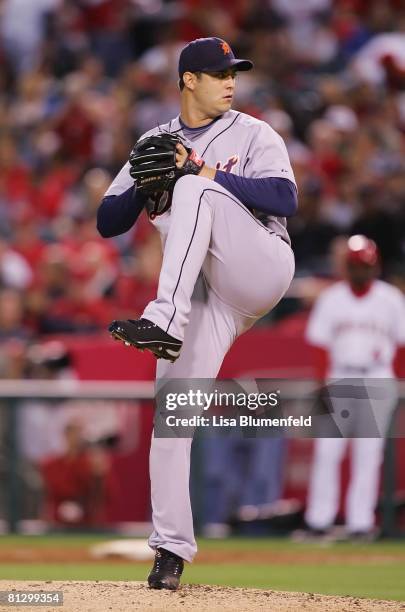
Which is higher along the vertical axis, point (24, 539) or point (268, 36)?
point (268, 36)

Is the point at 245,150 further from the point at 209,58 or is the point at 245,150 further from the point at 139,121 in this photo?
the point at 139,121

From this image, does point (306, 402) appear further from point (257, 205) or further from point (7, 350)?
point (257, 205)

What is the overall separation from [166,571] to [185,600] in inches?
10.9

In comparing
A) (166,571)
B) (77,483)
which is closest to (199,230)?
(166,571)

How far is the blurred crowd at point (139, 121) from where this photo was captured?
33.4 ft

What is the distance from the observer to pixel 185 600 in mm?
4715

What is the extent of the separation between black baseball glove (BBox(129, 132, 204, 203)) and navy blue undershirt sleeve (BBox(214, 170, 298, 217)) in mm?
114

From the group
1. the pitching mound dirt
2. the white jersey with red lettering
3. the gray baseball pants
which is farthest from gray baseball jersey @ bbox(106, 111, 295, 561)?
the white jersey with red lettering

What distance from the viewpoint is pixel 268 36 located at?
42.4 feet

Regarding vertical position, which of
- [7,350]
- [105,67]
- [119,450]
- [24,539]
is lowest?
[24,539]

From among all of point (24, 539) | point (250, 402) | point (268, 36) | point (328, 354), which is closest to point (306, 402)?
point (328, 354)

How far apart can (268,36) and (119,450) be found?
17.8 feet

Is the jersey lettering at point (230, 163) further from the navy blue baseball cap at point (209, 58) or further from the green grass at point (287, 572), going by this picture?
the green grass at point (287, 572)

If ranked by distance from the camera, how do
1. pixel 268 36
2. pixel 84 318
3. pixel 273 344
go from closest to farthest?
1. pixel 273 344
2. pixel 84 318
3. pixel 268 36
